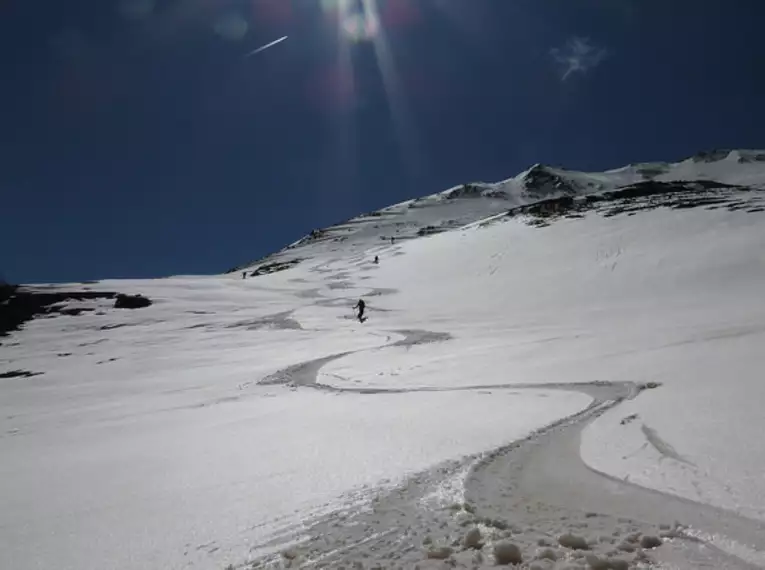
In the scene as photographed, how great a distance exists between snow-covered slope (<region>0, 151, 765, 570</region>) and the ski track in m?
0.02

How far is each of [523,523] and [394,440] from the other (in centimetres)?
285

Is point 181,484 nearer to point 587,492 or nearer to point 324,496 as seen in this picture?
Result: point 324,496

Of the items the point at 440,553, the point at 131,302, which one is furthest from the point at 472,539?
the point at 131,302

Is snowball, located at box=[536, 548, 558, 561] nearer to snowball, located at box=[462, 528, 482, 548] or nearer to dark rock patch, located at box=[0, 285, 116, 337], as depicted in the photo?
snowball, located at box=[462, 528, 482, 548]

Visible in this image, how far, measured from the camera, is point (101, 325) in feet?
94.6

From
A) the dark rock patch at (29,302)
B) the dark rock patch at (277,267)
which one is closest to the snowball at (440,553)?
the dark rock patch at (29,302)

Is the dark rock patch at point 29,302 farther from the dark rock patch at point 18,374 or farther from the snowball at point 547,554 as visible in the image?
the snowball at point 547,554

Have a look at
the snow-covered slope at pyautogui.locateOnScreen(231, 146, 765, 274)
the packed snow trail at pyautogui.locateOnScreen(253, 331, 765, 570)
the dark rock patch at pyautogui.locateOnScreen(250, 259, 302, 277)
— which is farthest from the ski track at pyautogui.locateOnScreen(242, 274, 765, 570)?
the snow-covered slope at pyautogui.locateOnScreen(231, 146, 765, 274)

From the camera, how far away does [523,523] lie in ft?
13.8

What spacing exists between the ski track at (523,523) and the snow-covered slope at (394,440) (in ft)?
0.08

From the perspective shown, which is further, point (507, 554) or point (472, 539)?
point (472, 539)

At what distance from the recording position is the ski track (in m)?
3.61

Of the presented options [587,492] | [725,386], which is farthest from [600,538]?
[725,386]

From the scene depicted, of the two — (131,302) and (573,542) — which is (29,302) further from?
(573,542)
